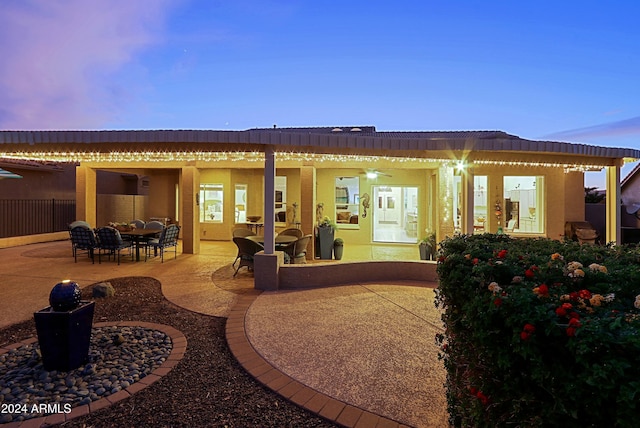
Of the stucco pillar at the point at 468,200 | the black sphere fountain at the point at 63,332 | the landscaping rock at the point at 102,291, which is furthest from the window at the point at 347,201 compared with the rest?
the black sphere fountain at the point at 63,332

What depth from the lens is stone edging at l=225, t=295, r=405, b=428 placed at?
2.27 m

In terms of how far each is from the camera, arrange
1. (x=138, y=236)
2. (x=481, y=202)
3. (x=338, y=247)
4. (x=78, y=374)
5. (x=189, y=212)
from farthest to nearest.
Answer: (x=481, y=202)
(x=189, y=212)
(x=338, y=247)
(x=138, y=236)
(x=78, y=374)

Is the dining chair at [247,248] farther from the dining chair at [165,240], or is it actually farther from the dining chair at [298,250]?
the dining chair at [165,240]

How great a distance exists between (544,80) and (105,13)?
15.8 m

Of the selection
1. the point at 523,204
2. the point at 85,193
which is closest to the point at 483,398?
the point at 523,204

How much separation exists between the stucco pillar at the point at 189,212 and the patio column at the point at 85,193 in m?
3.52

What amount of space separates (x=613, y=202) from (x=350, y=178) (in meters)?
6.94

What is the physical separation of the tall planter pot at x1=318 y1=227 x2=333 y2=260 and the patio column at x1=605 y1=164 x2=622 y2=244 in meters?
6.53

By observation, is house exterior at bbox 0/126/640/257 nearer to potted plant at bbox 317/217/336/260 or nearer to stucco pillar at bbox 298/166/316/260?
stucco pillar at bbox 298/166/316/260

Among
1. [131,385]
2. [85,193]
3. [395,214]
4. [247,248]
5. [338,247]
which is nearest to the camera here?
[131,385]

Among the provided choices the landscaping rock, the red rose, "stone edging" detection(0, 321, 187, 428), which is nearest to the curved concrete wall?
"stone edging" detection(0, 321, 187, 428)

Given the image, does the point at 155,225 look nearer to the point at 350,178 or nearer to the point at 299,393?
the point at 350,178

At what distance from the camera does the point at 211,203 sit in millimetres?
12852

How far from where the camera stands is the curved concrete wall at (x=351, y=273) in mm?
5902
